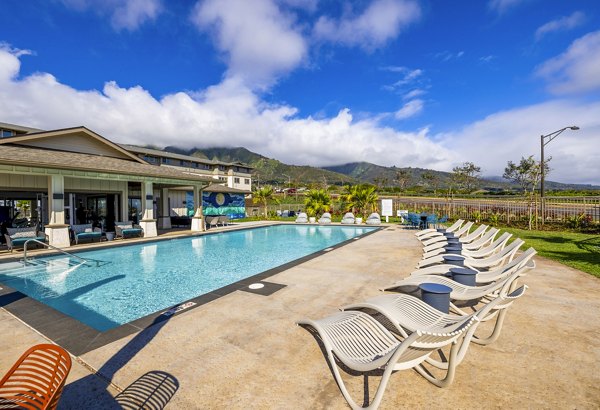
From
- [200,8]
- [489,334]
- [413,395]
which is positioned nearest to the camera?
[413,395]

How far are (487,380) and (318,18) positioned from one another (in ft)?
62.4

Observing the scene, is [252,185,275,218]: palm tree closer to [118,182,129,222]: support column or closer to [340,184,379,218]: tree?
[340,184,379,218]: tree

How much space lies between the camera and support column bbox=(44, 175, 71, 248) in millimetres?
12195

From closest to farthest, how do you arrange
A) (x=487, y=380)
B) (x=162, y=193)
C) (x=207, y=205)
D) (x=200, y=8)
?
(x=487, y=380) → (x=200, y=8) → (x=162, y=193) → (x=207, y=205)

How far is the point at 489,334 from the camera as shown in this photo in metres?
4.20

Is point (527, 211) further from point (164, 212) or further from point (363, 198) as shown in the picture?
point (164, 212)

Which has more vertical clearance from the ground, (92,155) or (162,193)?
(92,155)

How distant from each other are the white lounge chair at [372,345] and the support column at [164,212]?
20.7 meters

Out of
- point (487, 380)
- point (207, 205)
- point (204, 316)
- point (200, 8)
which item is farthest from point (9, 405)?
point (207, 205)

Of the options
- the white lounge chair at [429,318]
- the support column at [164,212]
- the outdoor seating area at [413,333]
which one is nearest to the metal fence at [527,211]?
the outdoor seating area at [413,333]

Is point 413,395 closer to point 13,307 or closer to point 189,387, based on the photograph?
point 189,387

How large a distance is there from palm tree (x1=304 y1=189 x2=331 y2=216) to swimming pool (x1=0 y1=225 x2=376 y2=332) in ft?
36.9

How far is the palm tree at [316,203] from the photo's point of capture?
26.4m

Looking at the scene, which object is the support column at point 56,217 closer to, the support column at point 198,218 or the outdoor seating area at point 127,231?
the outdoor seating area at point 127,231
